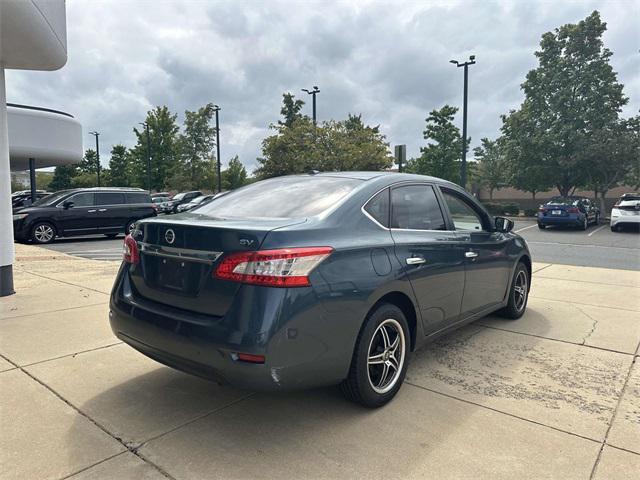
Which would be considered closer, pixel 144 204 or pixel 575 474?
pixel 575 474

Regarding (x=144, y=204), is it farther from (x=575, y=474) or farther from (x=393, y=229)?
(x=575, y=474)

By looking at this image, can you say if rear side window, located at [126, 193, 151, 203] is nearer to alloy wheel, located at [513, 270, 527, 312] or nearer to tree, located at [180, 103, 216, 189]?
alloy wheel, located at [513, 270, 527, 312]

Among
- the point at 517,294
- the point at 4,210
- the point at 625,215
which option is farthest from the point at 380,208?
the point at 625,215

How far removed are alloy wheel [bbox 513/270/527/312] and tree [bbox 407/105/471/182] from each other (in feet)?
93.8

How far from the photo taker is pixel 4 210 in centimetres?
624

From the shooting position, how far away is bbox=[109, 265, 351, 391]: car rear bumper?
8.34ft

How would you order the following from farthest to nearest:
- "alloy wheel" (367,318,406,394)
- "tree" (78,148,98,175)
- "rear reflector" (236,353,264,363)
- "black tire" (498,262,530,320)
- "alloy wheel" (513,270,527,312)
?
"tree" (78,148,98,175) → "alloy wheel" (513,270,527,312) → "black tire" (498,262,530,320) → "alloy wheel" (367,318,406,394) → "rear reflector" (236,353,264,363)

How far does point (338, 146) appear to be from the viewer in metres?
29.5

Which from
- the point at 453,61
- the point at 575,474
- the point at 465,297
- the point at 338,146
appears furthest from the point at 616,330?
the point at 338,146

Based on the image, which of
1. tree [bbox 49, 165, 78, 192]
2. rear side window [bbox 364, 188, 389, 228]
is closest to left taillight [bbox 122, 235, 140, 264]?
rear side window [bbox 364, 188, 389, 228]

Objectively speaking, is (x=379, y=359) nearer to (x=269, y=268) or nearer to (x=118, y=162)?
(x=269, y=268)

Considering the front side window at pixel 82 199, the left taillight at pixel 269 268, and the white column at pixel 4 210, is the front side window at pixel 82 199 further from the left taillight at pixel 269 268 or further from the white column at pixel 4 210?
the left taillight at pixel 269 268

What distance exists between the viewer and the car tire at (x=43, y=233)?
1387cm

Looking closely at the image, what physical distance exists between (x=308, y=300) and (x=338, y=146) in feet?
90.4
